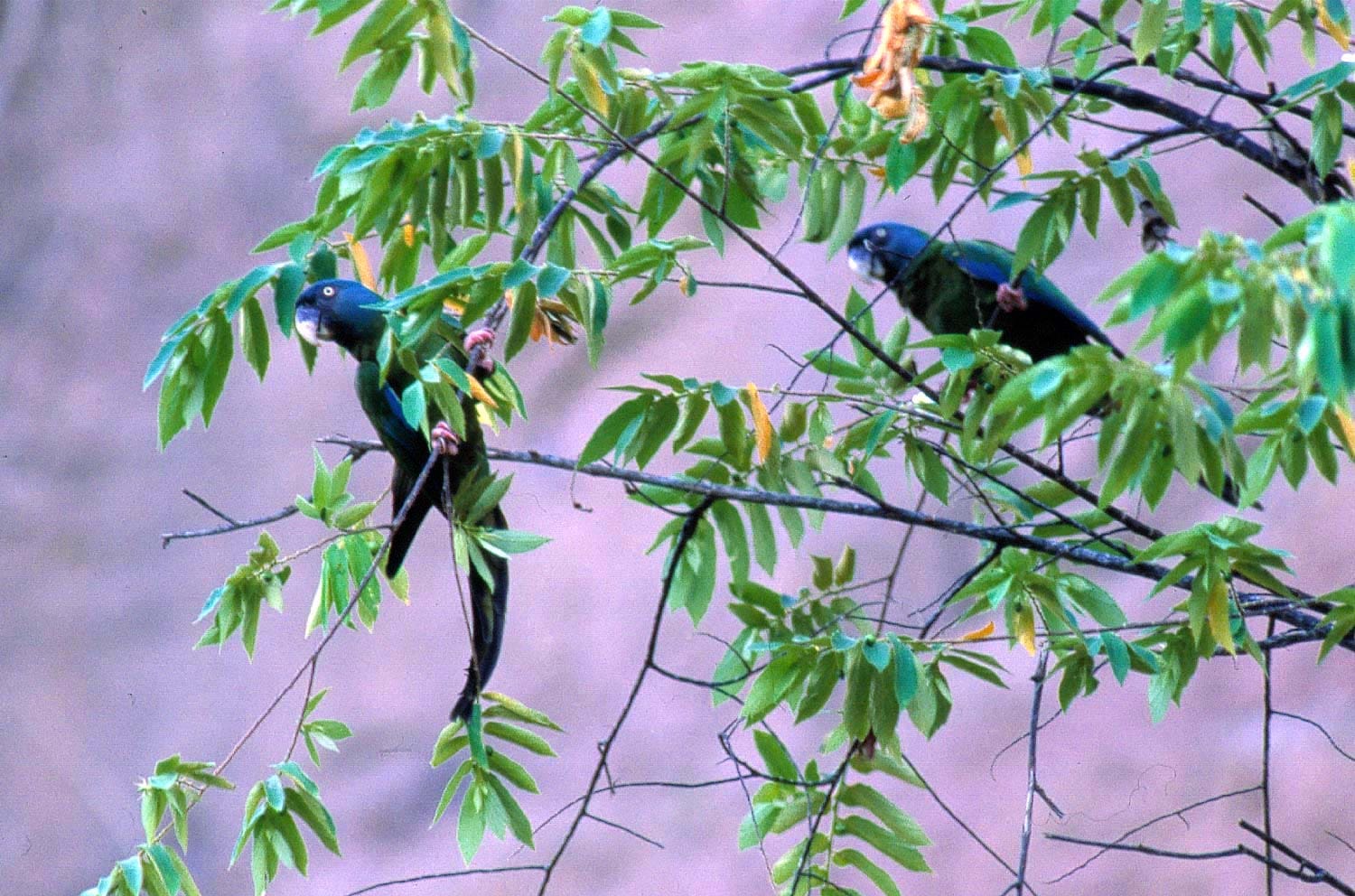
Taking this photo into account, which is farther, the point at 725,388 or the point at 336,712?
the point at 336,712

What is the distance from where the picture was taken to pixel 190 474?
11.1 feet

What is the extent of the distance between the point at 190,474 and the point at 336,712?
2.34ft

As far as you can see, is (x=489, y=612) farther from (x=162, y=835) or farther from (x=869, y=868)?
(x=869, y=868)

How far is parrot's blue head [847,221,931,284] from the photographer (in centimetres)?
232

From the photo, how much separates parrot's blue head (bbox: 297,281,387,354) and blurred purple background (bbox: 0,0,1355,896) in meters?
1.29

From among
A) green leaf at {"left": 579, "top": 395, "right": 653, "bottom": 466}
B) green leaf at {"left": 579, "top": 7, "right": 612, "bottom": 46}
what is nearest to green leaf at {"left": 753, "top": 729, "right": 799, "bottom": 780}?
green leaf at {"left": 579, "top": 395, "right": 653, "bottom": 466}

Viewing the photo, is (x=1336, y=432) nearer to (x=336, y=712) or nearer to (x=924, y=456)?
(x=924, y=456)

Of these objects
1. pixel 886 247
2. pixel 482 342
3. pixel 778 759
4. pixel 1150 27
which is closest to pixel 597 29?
pixel 482 342

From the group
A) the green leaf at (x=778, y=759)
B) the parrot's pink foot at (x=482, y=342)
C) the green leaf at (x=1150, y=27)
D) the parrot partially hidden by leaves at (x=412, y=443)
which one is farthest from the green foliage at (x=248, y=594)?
the green leaf at (x=1150, y=27)

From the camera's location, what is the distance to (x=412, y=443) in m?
1.83

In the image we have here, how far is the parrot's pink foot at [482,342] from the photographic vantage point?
135 centimetres

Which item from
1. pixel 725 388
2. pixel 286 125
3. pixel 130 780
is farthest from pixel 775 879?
pixel 286 125

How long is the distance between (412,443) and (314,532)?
1.55m

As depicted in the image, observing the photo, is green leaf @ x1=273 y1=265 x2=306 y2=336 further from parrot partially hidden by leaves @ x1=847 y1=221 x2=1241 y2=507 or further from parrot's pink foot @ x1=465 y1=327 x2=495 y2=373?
parrot partially hidden by leaves @ x1=847 y1=221 x2=1241 y2=507
